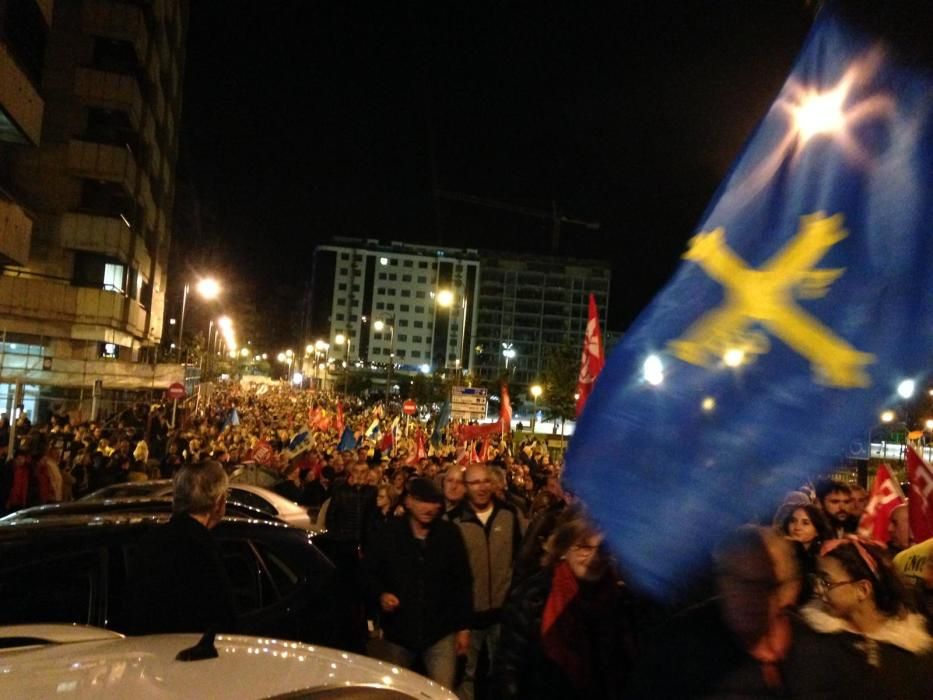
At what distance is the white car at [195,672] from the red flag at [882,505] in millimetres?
6368

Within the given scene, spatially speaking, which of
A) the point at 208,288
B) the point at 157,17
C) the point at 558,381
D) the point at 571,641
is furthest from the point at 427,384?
the point at 571,641

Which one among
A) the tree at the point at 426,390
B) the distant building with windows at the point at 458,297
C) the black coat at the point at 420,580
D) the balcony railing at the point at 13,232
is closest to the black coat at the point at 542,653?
the black coat at the point at 420,580

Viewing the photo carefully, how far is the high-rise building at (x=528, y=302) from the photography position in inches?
6294

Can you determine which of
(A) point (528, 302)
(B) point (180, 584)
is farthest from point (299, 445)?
(A) point (528, 302)

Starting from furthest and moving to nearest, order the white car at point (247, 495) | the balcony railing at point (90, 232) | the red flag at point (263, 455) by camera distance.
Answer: the balcony railing at point (90, 232) < the red flag at point (263, 455) < the white car at point (247, 495)

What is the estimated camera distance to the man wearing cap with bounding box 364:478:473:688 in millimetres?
5492

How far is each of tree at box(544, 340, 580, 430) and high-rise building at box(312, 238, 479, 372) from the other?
96558 millimetres

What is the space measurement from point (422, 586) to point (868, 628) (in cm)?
277

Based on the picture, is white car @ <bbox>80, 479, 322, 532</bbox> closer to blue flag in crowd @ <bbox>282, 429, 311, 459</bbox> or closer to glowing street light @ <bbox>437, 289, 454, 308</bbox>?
blue flag in crowd @ <bbox>282, 429, 311, 459</bbox>

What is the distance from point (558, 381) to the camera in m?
50.6

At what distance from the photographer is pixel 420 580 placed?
551cm

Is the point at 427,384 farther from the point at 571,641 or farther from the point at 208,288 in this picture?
the point at 571,641

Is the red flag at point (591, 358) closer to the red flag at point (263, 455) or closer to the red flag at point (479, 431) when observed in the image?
the red flag at point (263, 455)

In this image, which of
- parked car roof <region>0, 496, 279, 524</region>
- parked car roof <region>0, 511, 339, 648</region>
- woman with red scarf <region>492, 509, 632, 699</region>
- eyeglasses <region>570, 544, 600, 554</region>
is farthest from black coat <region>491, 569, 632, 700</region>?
parked car roof <region>0, 496, 279, 524</region>
